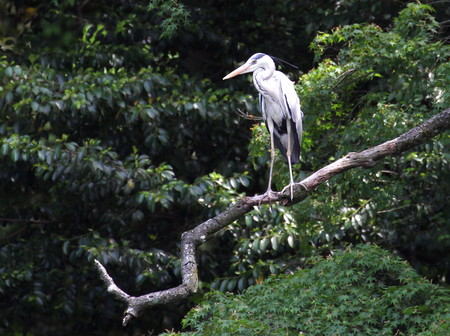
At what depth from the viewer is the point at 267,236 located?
5695 millimetres

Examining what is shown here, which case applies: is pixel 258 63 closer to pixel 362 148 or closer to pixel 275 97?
pixel 275 97

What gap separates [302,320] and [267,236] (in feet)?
6.15

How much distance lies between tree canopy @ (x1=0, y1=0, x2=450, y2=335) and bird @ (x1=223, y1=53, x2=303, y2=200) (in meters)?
0.49

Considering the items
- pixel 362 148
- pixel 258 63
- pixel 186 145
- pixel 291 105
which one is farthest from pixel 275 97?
pixel 186 145

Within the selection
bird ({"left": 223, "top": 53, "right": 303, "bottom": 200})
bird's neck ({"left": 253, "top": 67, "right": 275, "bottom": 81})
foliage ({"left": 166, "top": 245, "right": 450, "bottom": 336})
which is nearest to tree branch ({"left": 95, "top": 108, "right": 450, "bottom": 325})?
foliage ({"left": 166, "top": 245, "right": 450, "bottom": 336})

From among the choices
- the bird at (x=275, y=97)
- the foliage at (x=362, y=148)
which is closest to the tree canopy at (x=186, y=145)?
the foliage at (x=362, y=148)

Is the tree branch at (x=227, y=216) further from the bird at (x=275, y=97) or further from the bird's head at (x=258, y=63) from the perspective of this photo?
the bird's head at (x=258, y=63)

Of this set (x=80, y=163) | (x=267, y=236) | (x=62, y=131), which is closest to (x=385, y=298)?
(x=267, y=236)

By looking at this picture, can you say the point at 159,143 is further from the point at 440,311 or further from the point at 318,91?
the point at 440,311

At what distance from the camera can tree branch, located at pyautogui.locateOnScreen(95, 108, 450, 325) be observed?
313cm

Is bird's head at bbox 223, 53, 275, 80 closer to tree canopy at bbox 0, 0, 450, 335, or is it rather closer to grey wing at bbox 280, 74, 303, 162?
grey wing at bbox 280, 74, 303, 162

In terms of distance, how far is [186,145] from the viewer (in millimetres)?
6750

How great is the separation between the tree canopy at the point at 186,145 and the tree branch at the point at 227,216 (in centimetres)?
90

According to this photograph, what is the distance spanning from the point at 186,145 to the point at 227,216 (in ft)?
11.0
